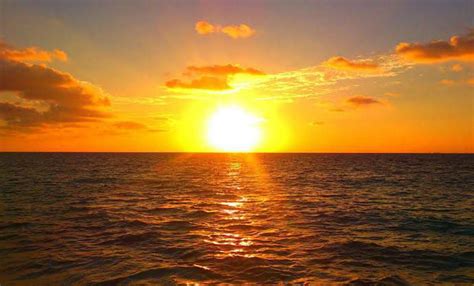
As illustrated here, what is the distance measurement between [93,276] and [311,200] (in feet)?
87.2

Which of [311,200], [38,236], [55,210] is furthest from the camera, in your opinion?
[311,200]

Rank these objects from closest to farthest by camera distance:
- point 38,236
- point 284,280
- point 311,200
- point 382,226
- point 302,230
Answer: point 284,280, point 38,236, point 302,230, point 382,226, point 311,200

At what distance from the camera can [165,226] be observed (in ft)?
77.8

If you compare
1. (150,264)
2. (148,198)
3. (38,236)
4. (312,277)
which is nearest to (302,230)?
(312,277)

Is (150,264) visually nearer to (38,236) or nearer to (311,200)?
(38,236)

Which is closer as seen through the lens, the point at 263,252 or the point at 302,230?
the point at 263,252

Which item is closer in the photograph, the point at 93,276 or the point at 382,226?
the point at 93,276

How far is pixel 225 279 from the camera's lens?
1397 centimetres

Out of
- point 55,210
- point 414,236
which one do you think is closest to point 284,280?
point 414,236

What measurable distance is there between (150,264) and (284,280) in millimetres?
6043

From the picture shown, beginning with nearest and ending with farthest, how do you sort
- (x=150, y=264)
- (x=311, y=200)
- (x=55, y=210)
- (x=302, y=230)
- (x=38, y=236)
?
(x=150, y=264)
(x=38, y=236)
(x=302, y=230)
(x=55, y=210)
(x=311, y=200)

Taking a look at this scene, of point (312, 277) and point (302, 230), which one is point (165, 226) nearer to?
point (302, 230)

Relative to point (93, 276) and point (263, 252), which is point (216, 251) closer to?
point (263, 252)

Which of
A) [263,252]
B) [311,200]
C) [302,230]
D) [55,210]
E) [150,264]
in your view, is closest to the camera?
[150,264]
